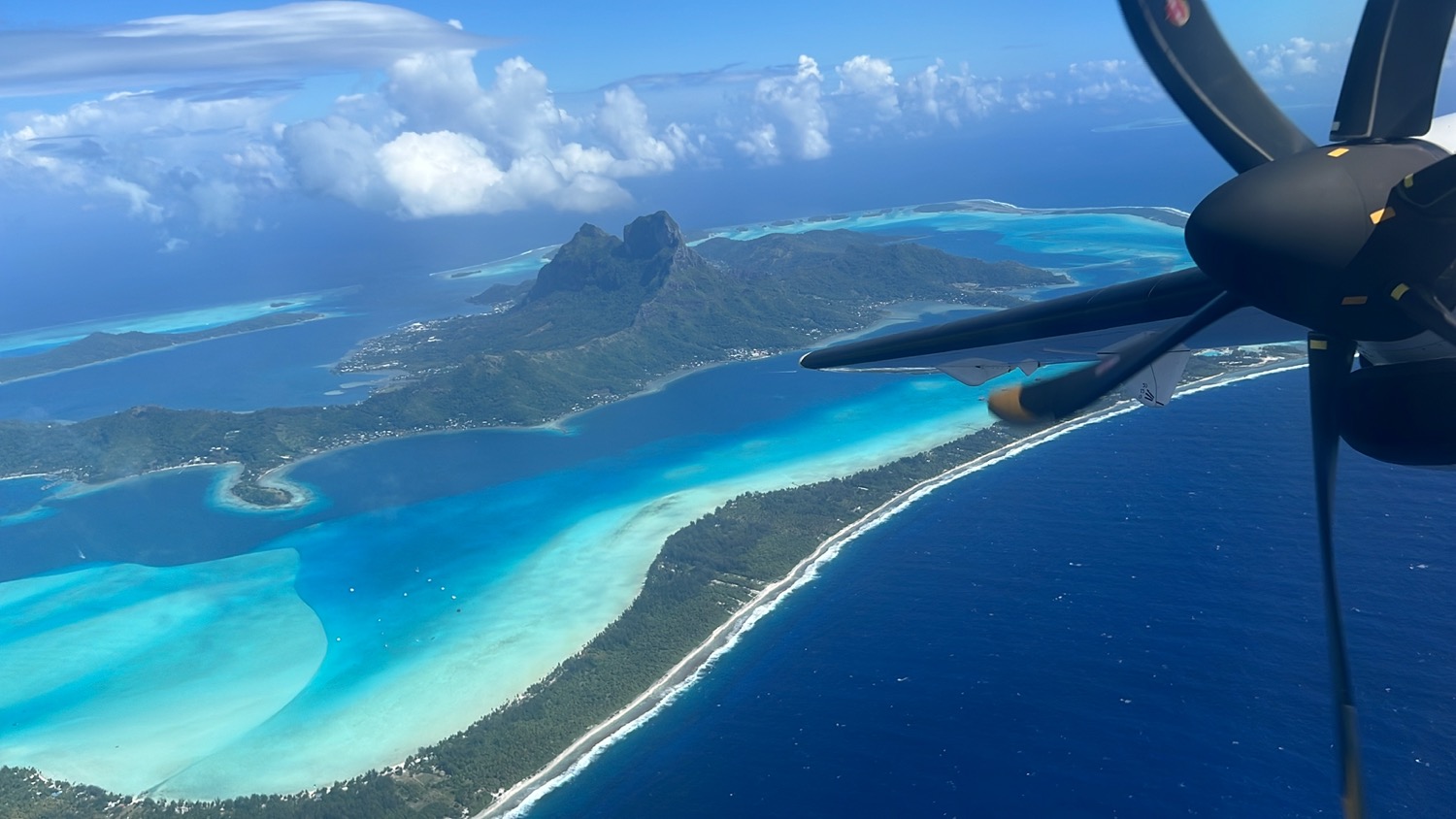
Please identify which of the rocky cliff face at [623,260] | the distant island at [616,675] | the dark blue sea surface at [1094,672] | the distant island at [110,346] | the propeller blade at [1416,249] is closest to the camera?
the propeller blade at [1416,249]

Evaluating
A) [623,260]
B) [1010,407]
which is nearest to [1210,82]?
[1010,407]

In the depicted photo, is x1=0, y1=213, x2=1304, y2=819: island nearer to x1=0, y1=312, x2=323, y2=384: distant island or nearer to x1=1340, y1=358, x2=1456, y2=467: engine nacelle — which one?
x1=1340, y1=358, x2=1456, y2=467: engine nacelle

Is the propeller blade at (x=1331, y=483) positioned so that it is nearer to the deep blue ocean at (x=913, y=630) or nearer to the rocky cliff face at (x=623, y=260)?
the deep blue ocean at (x=913, y=630)

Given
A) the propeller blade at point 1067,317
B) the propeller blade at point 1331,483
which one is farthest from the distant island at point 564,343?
the propeller blade at point 1331,483

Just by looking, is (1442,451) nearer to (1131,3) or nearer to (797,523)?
(1131,3)

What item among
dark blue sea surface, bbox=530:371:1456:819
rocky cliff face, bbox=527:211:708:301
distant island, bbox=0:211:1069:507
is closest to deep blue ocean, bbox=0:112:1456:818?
dark blue sea surface, bbox=530:371:1456:819

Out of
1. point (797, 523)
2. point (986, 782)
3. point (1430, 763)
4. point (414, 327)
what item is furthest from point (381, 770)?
point (414, 327)
